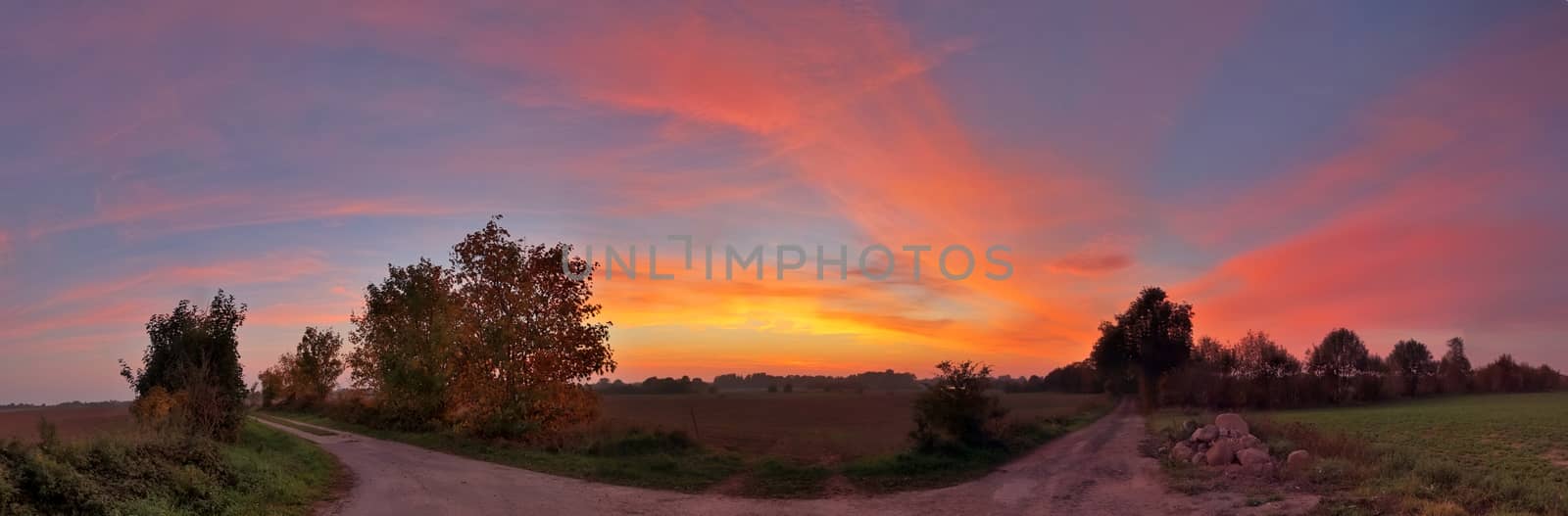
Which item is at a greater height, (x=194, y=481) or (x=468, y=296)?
(x=468, y=296)

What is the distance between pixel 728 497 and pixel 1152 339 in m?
63.2

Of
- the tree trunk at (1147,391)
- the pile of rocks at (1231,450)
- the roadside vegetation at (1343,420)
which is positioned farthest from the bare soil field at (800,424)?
the tree trunk at (1147,391)

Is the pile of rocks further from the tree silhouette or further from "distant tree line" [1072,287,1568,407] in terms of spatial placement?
the tree silhouette

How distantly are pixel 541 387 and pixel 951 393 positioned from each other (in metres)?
15.0

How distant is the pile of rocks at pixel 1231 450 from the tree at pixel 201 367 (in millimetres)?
27643

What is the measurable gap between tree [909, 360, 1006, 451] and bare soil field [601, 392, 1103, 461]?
1.07m

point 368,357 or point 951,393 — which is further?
point 368,357

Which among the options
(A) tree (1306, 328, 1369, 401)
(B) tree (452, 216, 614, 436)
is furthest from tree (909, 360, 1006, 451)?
(A) tree (1306, 328, 1369, 401)

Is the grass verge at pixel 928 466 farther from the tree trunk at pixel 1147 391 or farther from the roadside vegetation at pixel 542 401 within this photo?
the tree trunk at pixel 1147 391

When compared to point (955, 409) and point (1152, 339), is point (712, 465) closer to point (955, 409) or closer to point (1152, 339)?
point (955, 409)

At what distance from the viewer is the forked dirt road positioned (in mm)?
14844

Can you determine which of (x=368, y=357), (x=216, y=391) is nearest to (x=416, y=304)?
(x=368, y=357)

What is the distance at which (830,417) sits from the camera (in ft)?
180

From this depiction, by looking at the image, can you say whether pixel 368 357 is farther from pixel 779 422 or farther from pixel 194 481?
pixel 194 481
